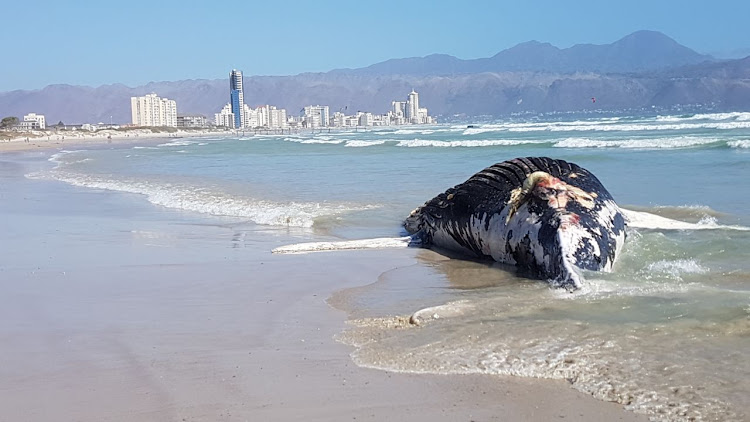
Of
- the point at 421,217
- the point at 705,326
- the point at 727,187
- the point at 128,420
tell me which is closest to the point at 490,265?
the point at 421,217

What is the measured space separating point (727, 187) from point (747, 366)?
470 inches

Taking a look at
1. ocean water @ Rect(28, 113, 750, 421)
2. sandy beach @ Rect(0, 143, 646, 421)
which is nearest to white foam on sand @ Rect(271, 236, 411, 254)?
sandy beach @ Rect(0, 143, 646, 421)

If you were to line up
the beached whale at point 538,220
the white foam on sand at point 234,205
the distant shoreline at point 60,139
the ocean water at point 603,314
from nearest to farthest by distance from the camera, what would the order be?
the ocean water at point 603,314, the beached whale at point 538,220, the white foam on sand at point 234,205, the distant shoreline at point 60,139

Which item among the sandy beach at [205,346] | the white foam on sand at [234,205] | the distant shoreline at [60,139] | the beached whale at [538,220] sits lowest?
the sandy beach at [205,346]

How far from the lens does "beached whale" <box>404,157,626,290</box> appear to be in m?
7.00

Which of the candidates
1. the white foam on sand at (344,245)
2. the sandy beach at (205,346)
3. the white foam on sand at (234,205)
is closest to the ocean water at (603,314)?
the white foam on sand at (234,205)

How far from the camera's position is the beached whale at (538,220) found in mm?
7000

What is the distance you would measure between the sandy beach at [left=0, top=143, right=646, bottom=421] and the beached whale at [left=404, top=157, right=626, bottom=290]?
1036mm

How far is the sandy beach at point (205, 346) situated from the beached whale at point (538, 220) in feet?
3.40

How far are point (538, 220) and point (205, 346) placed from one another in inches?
141

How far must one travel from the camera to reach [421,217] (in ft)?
33.6

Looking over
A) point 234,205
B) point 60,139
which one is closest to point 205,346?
point 234,205

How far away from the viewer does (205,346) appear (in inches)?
215

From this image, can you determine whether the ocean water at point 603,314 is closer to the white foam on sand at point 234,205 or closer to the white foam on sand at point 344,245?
the white foam on sand at point 234,205
